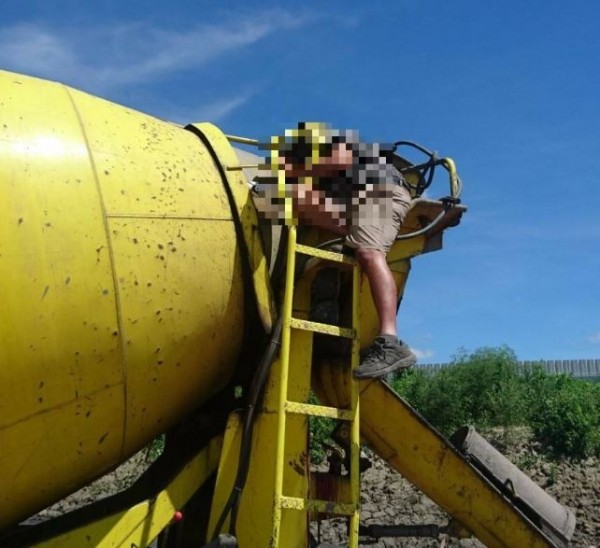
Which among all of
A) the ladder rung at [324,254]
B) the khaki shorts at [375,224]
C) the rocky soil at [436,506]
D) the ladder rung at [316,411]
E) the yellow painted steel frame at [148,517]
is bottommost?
the rocky soil at [436,506]

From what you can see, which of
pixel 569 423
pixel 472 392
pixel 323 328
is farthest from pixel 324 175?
pixel 472 392

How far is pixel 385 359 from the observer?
3738 millimetres

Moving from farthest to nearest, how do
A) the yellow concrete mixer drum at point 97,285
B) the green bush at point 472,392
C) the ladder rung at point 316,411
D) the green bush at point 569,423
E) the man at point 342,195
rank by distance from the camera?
the green bush at point 472,392
the green bush at point 569,423
the man at point 342,195
the ladder rung at point 316,411
the yellow concrete mixer drum at point 97,285

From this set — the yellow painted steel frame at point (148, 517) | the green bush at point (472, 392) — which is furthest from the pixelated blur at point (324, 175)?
the green bush at point (472, 392)

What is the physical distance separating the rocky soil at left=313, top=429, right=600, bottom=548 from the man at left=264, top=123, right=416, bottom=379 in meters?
4.03

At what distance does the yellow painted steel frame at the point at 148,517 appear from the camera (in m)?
3.18

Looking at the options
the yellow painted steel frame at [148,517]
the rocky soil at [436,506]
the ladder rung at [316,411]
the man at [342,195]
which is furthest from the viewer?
the rocky soil at [436,506]

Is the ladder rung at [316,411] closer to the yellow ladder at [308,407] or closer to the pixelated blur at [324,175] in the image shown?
the yellow ladder at [308,407]

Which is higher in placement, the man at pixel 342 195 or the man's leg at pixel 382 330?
the man at pixel 342 195

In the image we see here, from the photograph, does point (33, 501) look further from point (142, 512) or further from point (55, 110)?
point (55, 110)

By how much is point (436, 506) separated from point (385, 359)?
5.48m

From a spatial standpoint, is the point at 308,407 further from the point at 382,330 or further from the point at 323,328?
the point at 382,330

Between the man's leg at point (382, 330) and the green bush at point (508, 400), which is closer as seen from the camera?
the man's leg at point (382, 330)

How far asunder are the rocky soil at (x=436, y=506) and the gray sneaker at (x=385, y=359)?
13.0ft
